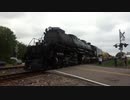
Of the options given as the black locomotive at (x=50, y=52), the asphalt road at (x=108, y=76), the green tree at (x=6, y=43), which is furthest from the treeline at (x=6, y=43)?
the asphalt road at (x=108, y=76)

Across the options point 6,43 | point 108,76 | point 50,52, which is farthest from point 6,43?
point 108,76

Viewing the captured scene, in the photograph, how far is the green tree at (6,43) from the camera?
6962cm

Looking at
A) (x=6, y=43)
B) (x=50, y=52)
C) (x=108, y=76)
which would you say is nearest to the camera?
(x=108, y=76)

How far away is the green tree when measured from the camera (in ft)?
228

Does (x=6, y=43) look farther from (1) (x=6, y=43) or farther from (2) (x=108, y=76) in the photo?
(2) (x=108, y=76)

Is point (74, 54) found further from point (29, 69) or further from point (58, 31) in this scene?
point (29, 69)

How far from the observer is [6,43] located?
72.3m

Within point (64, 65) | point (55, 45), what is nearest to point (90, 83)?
point (55, 45)

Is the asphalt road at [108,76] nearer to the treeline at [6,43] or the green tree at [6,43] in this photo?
the treeline at [6,43]
